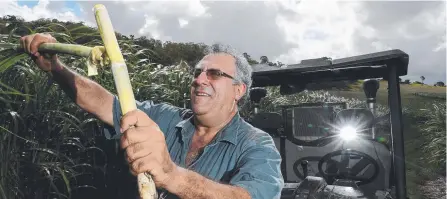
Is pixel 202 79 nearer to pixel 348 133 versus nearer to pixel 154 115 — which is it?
pixel 154 115

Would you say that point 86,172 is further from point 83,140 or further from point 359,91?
point 359,91

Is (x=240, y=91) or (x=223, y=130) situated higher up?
(x=240, y=91)

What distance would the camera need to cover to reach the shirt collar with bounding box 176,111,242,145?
209 cm

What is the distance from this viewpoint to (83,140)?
3465 millimetres

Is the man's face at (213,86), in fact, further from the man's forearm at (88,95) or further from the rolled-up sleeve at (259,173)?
the man's forearm at (88,95)

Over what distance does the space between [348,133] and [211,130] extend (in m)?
1.83

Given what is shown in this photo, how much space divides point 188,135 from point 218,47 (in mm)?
452

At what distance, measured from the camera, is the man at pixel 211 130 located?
1659mm

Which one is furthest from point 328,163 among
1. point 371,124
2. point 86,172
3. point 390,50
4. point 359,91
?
point 86,172

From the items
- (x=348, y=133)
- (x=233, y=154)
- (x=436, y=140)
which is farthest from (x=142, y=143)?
(x=436, y=140)

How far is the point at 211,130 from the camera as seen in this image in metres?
2.33

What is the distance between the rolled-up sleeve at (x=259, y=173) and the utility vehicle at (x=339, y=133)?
1.24 meters

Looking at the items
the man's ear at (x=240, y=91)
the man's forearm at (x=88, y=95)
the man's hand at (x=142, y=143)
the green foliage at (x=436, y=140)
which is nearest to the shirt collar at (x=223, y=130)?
the man's ear at (x=240, y=91)

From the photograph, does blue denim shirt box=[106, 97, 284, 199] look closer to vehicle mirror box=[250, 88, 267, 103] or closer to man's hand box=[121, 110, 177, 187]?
man's hand box=[121, 110, 177, 187]
